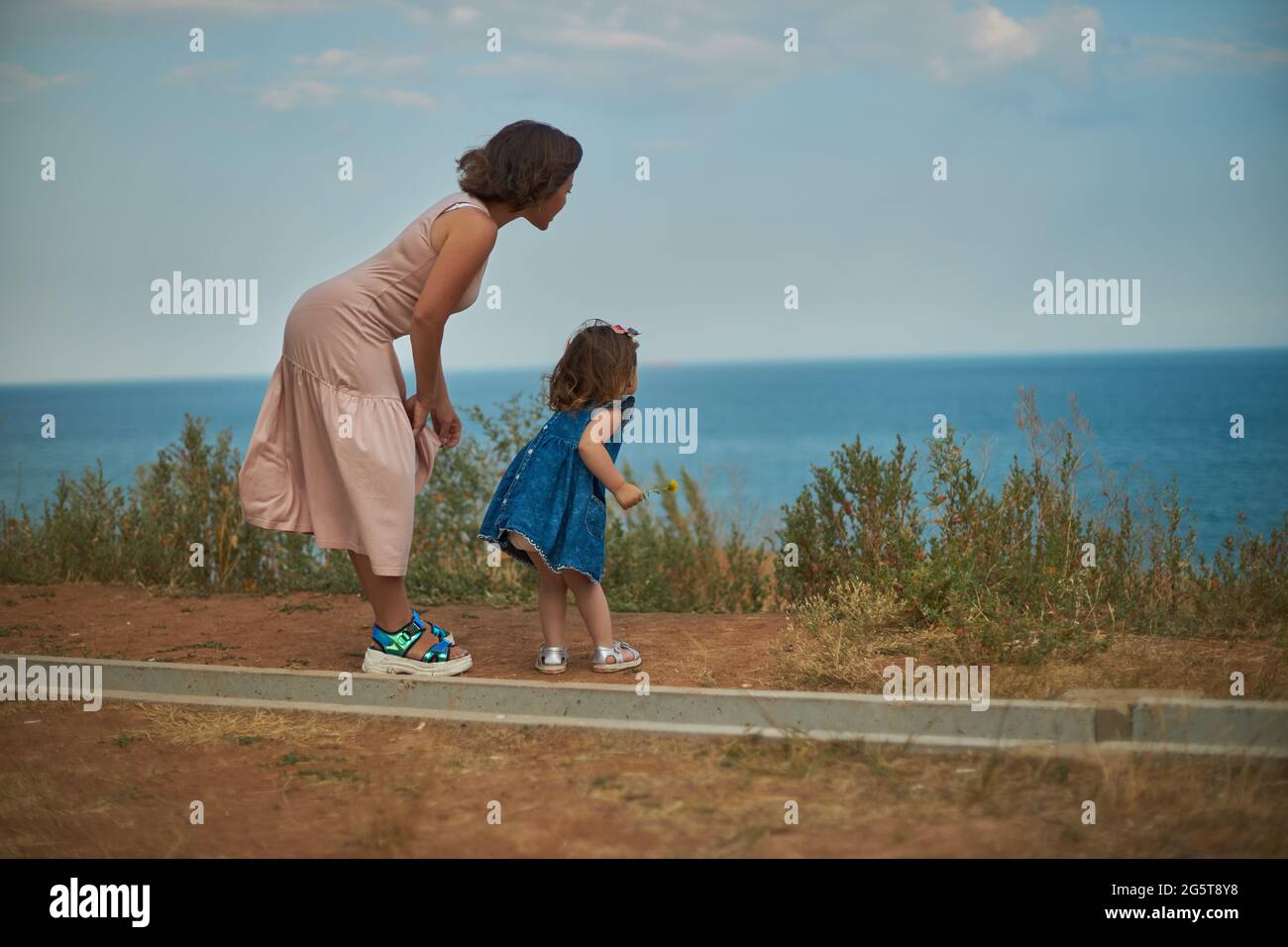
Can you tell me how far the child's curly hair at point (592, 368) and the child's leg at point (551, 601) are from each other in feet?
2.04

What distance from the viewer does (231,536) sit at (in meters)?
8.24

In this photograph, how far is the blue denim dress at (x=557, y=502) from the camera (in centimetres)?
507

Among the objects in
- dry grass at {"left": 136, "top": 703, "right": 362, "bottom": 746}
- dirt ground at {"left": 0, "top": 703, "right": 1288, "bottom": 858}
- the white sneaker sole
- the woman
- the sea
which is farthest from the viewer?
the sea

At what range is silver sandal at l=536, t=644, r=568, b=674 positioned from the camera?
5.21 meters

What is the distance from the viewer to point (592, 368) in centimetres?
512

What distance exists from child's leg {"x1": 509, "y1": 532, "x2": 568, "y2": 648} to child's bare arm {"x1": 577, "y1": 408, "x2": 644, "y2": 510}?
0.43 metres

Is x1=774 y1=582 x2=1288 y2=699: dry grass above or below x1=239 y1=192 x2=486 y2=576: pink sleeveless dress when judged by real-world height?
below

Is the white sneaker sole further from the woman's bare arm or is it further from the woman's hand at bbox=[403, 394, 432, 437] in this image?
the woman's bare arm

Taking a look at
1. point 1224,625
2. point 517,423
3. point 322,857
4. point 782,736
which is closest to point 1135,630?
point 1224,625

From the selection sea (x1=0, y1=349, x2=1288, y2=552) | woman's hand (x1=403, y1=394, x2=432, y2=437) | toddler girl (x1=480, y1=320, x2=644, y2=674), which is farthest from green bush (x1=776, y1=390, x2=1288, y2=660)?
woman's hand (x1=403, y1=394, x2=432, y2=437)

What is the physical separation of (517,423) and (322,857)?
5.93 meters

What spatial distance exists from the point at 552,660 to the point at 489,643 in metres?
0.85

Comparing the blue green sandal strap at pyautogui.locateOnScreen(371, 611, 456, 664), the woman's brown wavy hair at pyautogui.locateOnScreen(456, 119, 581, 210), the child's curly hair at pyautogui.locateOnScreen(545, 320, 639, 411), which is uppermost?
the woman's brown wavy hair at pyautogui.locateOnScreen(456, 119, 581, 210)
